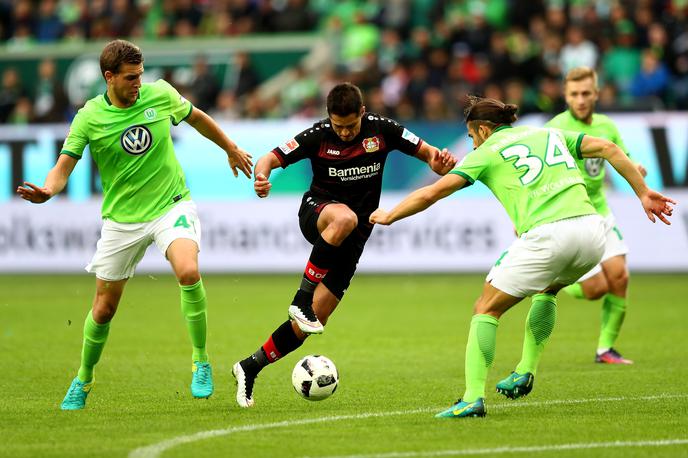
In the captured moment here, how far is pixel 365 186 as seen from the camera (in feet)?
29.7

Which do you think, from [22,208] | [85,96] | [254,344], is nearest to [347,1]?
[85,96]

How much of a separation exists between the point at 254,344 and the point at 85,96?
1464 centimetres

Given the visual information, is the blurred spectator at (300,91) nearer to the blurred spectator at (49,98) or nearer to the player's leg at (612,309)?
the blurred spectator at (49,98)

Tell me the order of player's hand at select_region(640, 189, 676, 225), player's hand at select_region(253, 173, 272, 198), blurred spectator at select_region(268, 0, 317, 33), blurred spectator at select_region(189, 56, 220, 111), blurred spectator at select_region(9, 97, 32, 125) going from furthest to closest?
blurred spectator at select_region(268, 0, 317, 33) → blurred spectator at select_region(9, 97, 32, 125) → blurred spectator at select_region(189, 56, 220, 111) → player's hand at select_region(253, 173, 272, 198) → player's hand at select_region(640, 189, 676, 225)

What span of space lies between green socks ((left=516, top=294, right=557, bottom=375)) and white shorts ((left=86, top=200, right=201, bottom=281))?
252 centimetres

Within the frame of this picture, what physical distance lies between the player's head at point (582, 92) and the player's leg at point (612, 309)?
1393mm

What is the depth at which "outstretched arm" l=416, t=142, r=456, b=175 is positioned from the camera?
8.96 metres

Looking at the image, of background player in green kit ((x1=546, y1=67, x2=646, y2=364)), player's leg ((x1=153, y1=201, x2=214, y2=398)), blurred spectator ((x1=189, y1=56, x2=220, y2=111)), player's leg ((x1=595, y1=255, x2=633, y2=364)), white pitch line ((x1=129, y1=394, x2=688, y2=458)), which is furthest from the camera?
blurred spectator ((x1=189, y1=56, x2=220, y2=111))

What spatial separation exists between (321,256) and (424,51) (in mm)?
14996

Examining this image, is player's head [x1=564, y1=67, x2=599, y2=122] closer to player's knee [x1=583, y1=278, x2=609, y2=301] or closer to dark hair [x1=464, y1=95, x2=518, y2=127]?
player's knee [x1=583, y1=278, x2=609, y2=301]

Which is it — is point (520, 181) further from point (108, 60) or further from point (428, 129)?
point (428, 129)

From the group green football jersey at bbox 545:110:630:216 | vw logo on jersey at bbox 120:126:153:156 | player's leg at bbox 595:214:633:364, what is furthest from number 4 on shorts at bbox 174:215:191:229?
player's leg at bbox 595:214:633:364

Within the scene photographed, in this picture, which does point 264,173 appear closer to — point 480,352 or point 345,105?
point 345,105

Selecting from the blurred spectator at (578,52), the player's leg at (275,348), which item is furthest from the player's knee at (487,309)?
the blurred spectator at (578,52)
